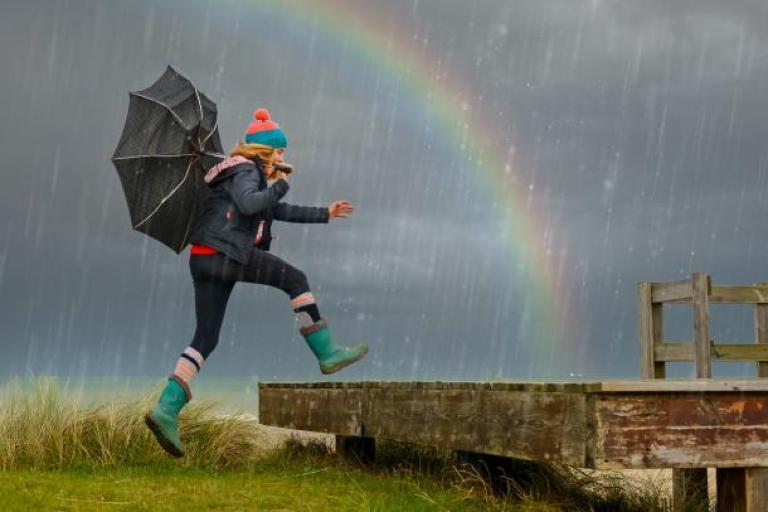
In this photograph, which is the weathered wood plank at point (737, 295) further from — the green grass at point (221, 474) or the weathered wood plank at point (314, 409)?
the weathered wood plank at point (314, 409)

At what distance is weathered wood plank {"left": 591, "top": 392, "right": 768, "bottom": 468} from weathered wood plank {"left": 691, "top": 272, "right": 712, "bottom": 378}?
512 cm

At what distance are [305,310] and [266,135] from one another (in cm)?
126

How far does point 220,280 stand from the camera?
A: 243 inches

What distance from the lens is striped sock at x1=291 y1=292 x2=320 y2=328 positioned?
6.19 metres

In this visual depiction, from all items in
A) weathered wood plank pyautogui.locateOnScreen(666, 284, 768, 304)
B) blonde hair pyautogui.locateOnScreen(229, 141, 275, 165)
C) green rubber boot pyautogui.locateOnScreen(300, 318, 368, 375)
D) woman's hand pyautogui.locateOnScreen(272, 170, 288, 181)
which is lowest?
green rubber boot pyautogui.locateOnScreen(300, 318, 368, 375)

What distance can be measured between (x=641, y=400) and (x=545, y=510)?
1.01 metres

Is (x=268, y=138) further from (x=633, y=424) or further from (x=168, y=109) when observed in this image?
(x=633, y=424)

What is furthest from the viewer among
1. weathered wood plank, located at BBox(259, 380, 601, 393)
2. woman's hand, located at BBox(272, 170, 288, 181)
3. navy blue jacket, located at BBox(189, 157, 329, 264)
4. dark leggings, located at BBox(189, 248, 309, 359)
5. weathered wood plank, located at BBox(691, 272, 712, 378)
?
weathered wood plank, located at BBox(691, 272, 712, 378)

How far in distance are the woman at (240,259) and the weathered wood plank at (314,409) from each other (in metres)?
1.01

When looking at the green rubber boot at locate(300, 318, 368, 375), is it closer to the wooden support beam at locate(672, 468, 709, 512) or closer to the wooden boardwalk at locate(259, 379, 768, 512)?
the wooden boardwalk at locate(259, 379, 768, 512)

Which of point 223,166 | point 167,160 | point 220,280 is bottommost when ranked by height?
point 220,280

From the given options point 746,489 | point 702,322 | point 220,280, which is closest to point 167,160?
point 220,280

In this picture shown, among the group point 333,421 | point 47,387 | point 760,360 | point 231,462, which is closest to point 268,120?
point 333,421

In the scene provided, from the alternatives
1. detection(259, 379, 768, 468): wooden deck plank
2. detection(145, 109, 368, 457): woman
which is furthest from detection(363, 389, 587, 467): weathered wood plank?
detection(145, 109, 368, 457): woman
